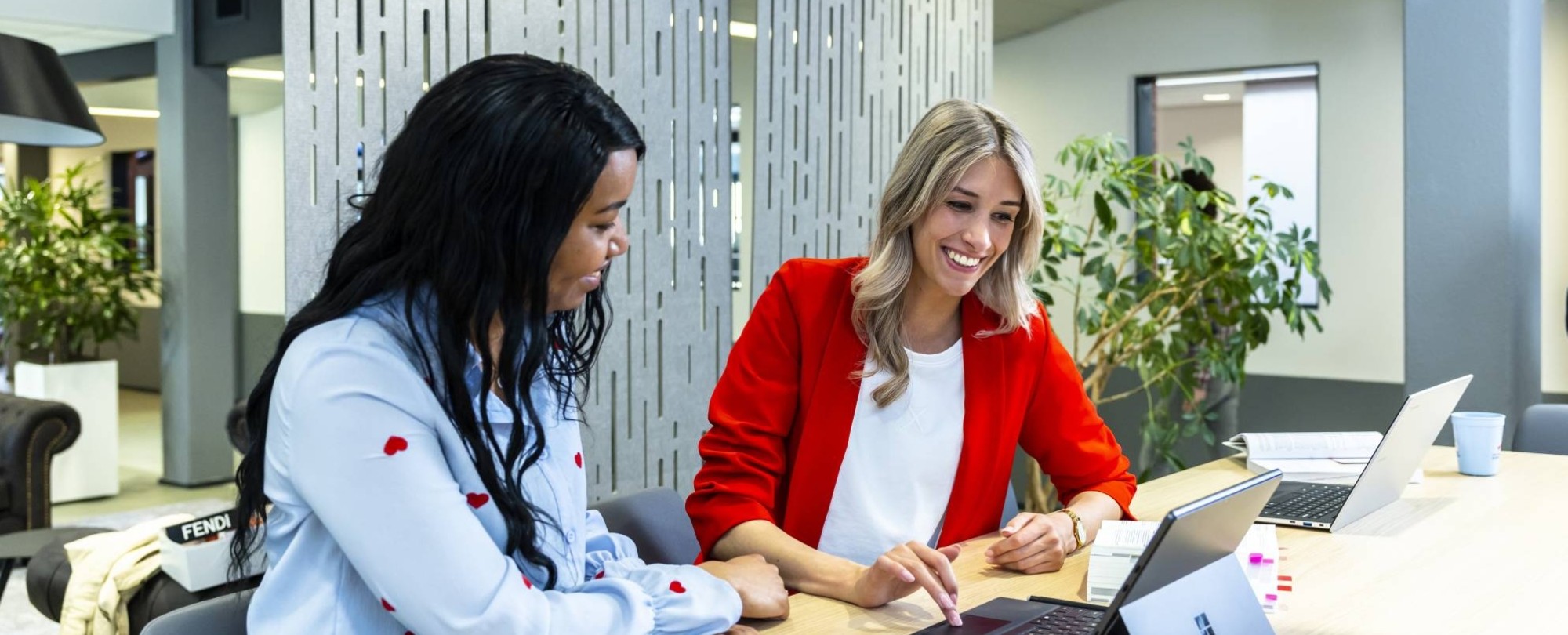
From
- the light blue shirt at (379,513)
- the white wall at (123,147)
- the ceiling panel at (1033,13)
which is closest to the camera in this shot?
the light blue shirt at (379,513)

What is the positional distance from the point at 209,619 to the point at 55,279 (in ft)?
22.4

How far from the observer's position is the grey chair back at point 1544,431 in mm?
3338

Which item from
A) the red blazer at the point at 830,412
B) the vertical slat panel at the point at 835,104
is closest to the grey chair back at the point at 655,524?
the red blazer at the point at 830,412

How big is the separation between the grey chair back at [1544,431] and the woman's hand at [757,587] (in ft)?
8.32

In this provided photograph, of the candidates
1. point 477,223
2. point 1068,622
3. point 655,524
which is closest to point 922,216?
point 655,524

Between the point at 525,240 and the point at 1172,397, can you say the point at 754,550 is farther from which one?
the point at 1172,397

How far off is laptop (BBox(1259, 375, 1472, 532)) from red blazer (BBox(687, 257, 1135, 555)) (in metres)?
0.32

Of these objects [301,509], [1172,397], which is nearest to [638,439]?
[301,509]

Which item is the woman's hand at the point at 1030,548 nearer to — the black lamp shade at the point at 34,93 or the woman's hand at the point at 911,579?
the woman's hand at the point at 911,579

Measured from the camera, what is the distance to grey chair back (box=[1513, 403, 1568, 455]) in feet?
11.0

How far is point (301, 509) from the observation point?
4.02ft

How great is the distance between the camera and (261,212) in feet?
37.1

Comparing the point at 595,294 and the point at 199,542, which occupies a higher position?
the point at 595,294

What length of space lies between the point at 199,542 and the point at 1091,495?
2.13 meters
